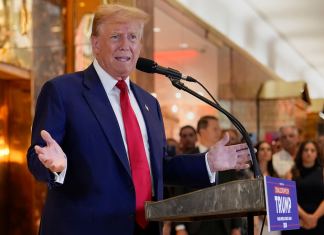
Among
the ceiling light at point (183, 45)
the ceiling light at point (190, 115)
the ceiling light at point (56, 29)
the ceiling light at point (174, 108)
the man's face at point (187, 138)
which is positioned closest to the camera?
the ceiling light at point (56, 29)

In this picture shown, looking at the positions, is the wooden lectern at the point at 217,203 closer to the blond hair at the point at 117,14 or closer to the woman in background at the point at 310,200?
the blond hair at the point at 117,14

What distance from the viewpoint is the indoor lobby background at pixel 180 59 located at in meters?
5.67

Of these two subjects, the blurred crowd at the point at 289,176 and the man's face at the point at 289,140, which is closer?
the blurred crowd at the point at 289,176

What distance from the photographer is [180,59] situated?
8641 mm

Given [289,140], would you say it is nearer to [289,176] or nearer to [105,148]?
[289,176]

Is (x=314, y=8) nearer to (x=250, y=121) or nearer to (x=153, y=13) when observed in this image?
(x=250, y=121)

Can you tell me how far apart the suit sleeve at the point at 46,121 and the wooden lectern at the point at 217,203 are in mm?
436

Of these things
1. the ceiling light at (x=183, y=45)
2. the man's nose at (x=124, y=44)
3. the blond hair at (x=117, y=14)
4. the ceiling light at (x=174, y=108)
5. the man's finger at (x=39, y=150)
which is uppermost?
the ceiling light at (x=183, y=45)

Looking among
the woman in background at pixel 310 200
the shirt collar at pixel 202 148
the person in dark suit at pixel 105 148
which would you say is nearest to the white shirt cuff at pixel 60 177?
the person in dark suit at pixel 105 148

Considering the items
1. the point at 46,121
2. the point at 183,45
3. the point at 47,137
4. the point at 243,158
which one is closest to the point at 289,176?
the point at 183,45

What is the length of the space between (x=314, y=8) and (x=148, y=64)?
33.2 feet

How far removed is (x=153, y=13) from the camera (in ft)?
21.9

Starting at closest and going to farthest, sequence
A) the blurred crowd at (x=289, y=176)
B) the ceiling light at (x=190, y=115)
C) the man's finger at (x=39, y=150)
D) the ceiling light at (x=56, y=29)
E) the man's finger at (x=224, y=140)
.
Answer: the man's finger at (x=39, y=150)
the man's finger at (x=224, y=140)
the blurred crowd at (x=289, y=176)
the ceiling light at (x=56, y=29)
the ceiling light at (x=190, y=115)

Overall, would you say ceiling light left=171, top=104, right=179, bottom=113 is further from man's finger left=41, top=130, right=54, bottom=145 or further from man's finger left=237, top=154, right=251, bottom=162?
man's finger left=41, top=130, right=54, bottom=145
